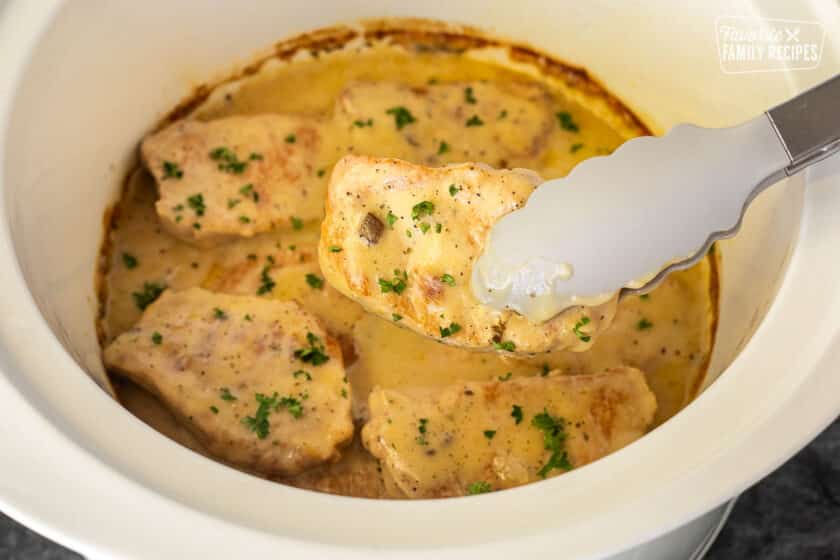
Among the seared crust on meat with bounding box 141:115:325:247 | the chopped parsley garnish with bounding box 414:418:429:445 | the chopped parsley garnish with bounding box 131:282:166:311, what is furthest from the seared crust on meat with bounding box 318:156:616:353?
the chopped parsley garnish with bounding box 131:282:166:311

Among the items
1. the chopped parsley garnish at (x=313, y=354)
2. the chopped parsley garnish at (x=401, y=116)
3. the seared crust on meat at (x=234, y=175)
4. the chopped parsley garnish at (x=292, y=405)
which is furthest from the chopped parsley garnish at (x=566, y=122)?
the chopped parsley garnish at (x=292, y=405)

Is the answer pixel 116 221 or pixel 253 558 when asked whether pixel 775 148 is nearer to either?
pixel 253 558

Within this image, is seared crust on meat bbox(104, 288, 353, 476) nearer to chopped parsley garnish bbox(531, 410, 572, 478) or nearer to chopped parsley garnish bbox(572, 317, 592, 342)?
chopped parsley garnish bbox(531, 410, 572, 478)

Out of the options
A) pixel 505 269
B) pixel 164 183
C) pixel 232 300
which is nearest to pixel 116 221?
pixel 164 183

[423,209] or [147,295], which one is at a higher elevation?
[423,209]

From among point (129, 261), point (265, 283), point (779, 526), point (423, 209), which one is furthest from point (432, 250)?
point (779, 526)

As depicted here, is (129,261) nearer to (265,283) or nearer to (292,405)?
(265,283)
